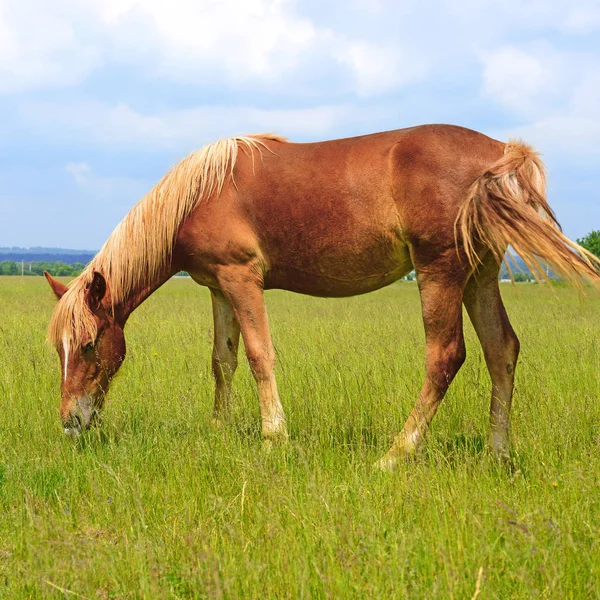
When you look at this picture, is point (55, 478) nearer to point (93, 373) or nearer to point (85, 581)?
point (93, 373)

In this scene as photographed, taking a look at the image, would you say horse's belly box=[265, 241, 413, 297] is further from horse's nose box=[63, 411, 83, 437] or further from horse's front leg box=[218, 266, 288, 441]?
horse's nose box=[63, 411, 83, 437]

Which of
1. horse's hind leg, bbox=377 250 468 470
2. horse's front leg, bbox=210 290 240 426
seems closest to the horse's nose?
A: horse's front leg, bbox=210 290 240 426

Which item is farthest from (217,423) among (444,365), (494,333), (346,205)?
(494,333)

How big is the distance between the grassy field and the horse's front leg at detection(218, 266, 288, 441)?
357 mm

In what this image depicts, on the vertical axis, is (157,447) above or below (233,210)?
below

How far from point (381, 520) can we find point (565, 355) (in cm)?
521

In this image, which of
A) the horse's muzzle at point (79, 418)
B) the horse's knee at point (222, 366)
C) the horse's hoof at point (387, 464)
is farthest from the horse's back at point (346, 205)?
the horse's muzzle at point (79, 418)

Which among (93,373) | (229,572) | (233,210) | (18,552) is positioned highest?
(233,210)

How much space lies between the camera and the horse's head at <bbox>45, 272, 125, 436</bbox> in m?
5.08

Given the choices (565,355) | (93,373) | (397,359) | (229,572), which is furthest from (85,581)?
(565,355)

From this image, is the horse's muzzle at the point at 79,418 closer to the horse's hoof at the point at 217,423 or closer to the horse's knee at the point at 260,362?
the horse's hoof at the point at 217,423

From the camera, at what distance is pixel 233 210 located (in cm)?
513

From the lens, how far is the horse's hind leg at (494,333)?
4.91 meters

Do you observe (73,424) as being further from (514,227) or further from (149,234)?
(514,227)
